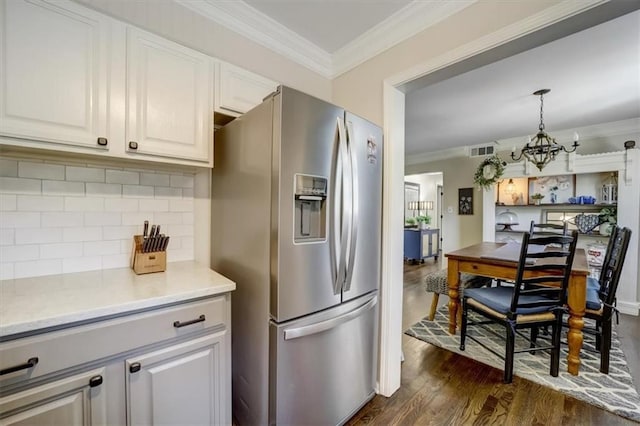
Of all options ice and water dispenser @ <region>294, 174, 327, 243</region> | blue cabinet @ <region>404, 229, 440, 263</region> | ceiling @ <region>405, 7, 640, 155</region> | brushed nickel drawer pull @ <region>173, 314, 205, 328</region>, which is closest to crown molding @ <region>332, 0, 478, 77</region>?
ceiling @ <region>405, 7, 640, 155</region>

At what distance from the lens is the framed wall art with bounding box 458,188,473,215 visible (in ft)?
16.9

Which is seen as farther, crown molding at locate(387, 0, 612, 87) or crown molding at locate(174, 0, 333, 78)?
crown molding at locate(174, 0, 333, 78)

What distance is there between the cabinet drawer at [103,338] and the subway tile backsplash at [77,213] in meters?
0.68

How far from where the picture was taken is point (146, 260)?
144 centimetres

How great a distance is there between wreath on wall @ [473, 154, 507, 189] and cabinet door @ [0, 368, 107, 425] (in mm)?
5282

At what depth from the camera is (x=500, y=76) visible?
256 cm

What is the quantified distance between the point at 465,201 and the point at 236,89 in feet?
16.3

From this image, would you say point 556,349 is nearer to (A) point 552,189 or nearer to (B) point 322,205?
(B) point 322,205

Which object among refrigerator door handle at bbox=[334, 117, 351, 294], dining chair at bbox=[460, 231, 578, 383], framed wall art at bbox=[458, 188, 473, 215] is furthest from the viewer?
framed wall art at bbox=[458, 188, 473, 215]

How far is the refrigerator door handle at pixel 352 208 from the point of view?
1.45 m

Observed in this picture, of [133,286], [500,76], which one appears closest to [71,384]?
[133,286]

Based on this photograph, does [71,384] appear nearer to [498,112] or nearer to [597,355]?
[597,355]

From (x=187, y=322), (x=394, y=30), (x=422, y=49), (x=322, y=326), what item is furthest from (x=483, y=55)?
(x=187, y=322)

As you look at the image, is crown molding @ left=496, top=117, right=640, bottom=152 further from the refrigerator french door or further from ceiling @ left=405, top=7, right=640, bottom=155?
the refrigerator french door
